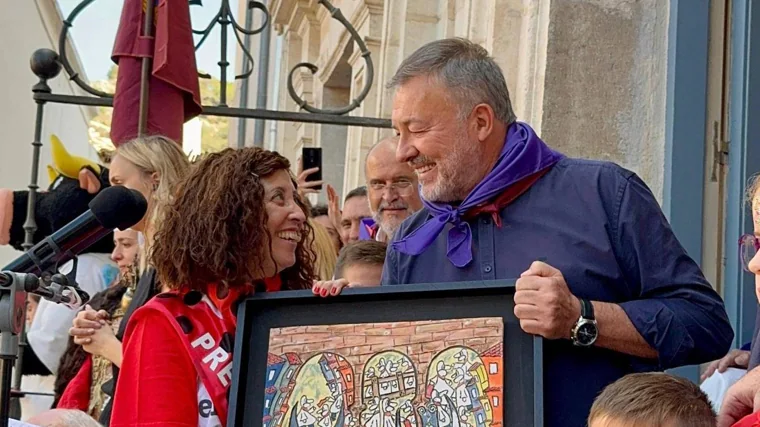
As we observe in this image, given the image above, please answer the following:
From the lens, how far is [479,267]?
3.36m

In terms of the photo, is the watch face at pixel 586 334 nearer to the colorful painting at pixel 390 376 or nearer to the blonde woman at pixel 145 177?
the colorful painting at pixel 390 376

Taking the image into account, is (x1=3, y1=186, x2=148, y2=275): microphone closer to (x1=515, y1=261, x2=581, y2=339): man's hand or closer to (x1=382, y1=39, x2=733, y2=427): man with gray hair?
(x1=382, y1=39, x2=733, y2=427): man with gray hair

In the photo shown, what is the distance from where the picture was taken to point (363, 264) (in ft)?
14.5

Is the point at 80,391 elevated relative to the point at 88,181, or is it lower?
lower

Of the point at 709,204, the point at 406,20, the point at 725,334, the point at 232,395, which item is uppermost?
the point at 406,20

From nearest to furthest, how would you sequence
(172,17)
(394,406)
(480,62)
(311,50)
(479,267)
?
(394,406) < (479,267) < (480,62) < (172,17) < (311,50)

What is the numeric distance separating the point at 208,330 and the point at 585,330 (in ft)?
3.33

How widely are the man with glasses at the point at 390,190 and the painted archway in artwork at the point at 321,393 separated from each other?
1.73 metres

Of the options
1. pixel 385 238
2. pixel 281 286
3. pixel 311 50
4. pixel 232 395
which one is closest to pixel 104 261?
pixel 385 238

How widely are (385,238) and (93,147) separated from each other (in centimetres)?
2167

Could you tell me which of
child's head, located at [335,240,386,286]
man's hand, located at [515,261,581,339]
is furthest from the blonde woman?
man's hand, located at [515,261,581,339]

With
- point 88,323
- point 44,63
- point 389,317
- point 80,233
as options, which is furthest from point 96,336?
point 44,63

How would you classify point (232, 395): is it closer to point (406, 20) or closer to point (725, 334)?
point (725, 334)

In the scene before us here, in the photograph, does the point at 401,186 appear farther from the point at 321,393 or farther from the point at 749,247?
the point at 749,247
